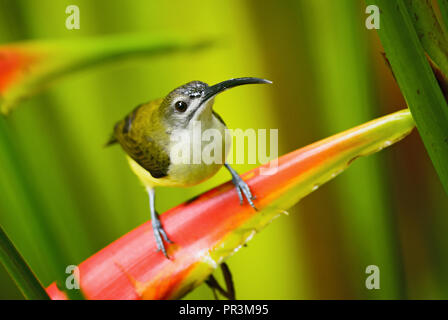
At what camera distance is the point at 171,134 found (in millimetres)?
505

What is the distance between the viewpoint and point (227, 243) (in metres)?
0.39

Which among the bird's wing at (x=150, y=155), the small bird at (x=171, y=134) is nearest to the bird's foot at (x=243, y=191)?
the small bird at (x=171, y=134)

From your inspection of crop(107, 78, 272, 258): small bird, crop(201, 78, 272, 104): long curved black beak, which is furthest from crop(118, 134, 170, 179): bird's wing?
crop(201, 78, 272, 104): long curved black beak

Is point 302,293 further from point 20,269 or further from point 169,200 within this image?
point 20,269

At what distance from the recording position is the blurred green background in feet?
1.65

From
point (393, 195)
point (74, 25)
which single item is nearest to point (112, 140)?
point (74, 25)

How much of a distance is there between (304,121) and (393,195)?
146 mm

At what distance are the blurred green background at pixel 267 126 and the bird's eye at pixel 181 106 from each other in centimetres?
8

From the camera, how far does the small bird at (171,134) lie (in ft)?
1.43

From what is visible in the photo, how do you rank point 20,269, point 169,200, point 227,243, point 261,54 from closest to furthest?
1. point 20,269
2. point 227,243
3. point 261,54
4. point 169,200

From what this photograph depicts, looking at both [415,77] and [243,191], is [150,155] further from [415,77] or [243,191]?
[415,77]

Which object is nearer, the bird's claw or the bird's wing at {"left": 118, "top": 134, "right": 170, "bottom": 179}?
the bird's claw

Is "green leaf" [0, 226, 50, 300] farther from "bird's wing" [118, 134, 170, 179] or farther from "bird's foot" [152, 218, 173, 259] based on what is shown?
"bird's wing" [118, 134, 170, 179]

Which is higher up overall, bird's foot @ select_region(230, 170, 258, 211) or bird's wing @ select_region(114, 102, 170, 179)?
bird's wing @ select_region(114, 102, 170, 179)
